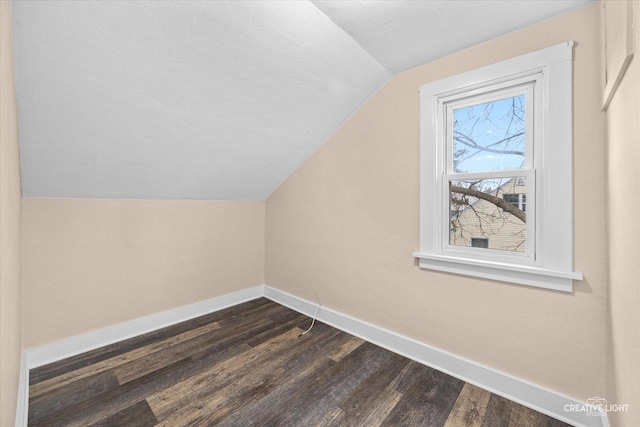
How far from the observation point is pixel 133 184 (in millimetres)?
2189

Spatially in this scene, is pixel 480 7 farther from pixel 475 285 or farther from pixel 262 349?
pixel 262 349

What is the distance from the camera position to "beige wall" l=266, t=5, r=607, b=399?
1425 millimetres

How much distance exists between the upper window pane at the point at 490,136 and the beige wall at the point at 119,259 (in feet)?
7.42

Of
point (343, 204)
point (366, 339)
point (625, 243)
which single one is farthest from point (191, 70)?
point (366, 339)

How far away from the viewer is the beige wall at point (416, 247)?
4.67ft

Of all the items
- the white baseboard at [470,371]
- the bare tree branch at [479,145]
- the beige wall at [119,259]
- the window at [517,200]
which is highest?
the bare tree branch at [479,145]

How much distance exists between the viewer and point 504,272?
1.67 metres

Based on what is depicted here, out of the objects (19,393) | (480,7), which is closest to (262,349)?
(19,393)

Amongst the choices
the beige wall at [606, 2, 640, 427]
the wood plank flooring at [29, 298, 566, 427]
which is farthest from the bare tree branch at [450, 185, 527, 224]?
the wood plank flooring at [29, 298, 566, 427]

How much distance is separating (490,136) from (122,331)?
124 inches

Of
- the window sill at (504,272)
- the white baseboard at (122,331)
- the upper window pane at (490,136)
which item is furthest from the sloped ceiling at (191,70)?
the window sill at (504,272)

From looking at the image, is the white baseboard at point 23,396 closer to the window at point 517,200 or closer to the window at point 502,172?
the window at point 502,172

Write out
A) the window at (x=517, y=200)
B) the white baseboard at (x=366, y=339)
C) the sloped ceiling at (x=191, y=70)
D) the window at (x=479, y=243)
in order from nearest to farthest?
the sloped ceiling at (x=191, y=70)
the white baseboard at (x=366, y=339)
the window at (x=517, y=200)
the window at (x=479, y=243)

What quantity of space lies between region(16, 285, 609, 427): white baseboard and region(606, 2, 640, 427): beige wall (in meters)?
0.31
